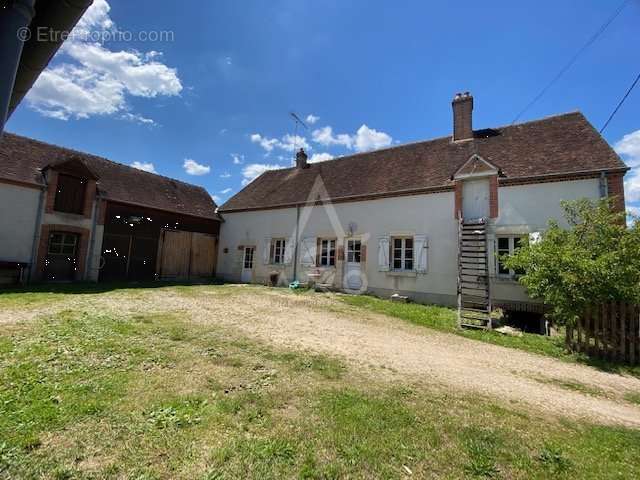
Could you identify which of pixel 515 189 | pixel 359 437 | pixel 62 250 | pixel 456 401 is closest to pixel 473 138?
pixel 515 189

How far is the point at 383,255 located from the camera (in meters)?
12.5

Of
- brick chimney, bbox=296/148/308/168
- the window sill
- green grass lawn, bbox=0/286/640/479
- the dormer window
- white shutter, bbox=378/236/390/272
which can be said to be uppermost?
brick chimney, bbox=296/148/308/168

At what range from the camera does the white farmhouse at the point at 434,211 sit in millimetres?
9992

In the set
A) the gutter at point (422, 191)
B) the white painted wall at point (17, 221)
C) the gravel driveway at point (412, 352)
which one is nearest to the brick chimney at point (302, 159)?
the gutter at point (422, 191)

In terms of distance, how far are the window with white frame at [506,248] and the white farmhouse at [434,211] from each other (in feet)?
0.11

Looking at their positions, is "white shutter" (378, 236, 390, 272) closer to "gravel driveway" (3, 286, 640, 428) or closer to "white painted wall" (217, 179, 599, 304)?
"white painted wall" (217, 179, 599, 304)

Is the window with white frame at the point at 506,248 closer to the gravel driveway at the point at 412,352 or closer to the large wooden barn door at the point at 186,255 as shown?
the gravel driveway at the point at 412,352

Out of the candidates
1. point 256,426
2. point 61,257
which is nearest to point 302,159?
point 61,257

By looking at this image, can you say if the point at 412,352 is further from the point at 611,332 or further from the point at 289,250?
the point at 289,250

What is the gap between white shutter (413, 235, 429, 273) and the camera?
11617mm

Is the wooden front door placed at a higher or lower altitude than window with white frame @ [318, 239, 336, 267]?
higher

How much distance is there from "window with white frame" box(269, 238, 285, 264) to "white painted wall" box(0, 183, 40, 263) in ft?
30.5

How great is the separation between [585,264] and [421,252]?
565 centimetres

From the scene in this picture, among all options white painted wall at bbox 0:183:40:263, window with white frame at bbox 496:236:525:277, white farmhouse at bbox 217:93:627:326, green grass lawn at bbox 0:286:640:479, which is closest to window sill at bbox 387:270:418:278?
white farmhouse at bbox 217:93:627:326
